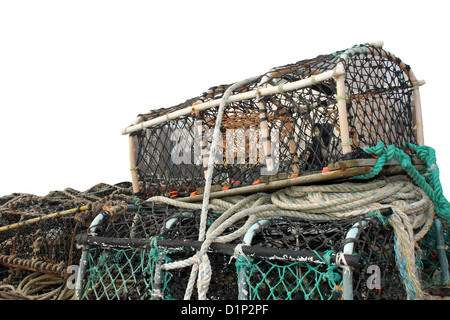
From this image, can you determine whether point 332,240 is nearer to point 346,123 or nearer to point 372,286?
point 372,286

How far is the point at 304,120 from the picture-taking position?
9.89 ft

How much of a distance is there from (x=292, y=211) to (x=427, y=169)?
3.81 ft

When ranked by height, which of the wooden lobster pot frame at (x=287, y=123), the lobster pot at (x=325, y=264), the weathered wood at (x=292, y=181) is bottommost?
the lobster pot at (x=325, y=264)

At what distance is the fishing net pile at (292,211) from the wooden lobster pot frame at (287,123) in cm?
1

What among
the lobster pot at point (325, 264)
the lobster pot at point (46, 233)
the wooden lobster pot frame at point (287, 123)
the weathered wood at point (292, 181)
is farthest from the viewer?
the lobster pot at point (46, 233)

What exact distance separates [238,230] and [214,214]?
0.55 meters

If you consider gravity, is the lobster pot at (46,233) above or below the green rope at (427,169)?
below

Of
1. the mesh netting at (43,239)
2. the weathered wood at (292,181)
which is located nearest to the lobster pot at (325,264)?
the weathered wood at (292,181)

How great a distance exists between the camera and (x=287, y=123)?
12.1 feet

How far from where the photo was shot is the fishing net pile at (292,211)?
2.31m

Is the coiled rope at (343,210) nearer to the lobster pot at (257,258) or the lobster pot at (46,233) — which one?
the lobster pot at (257,258)

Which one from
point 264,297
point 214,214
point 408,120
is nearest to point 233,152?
point 214,214

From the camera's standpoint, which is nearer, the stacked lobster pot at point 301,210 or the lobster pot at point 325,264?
the lobster pot at point 325,264

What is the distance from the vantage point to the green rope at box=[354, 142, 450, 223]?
2.67 meters
